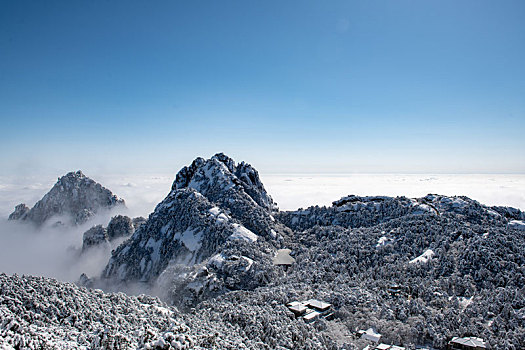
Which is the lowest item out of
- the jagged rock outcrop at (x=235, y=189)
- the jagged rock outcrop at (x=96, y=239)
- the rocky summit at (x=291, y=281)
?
the jagged rock outcrop at (x=96, y=239)

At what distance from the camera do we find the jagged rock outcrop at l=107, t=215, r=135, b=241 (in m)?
128

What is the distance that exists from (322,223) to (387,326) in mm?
59744

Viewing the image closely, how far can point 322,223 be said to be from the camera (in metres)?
102

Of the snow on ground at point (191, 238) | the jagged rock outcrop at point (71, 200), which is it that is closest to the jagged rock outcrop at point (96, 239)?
the snow on ground at point (191, 238)

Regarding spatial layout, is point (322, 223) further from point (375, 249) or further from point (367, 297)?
point (367, 297)

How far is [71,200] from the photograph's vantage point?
616 ft

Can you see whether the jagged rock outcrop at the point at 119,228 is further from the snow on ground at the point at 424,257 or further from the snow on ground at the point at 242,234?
the snow on ground at the point at 424,257

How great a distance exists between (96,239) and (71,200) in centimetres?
8419

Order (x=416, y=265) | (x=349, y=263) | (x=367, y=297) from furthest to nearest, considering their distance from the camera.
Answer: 1. (x=349, y=263)
2. (x=416, y=265)
3. (x=367, y=297)

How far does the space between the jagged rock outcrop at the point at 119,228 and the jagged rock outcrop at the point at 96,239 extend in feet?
13.5

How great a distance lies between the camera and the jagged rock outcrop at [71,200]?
186 m

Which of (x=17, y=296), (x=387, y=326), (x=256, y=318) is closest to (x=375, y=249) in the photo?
(x=387, y=326)

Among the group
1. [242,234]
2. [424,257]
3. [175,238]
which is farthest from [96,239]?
[424,257]

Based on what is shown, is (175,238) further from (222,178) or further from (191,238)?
(222,178)
